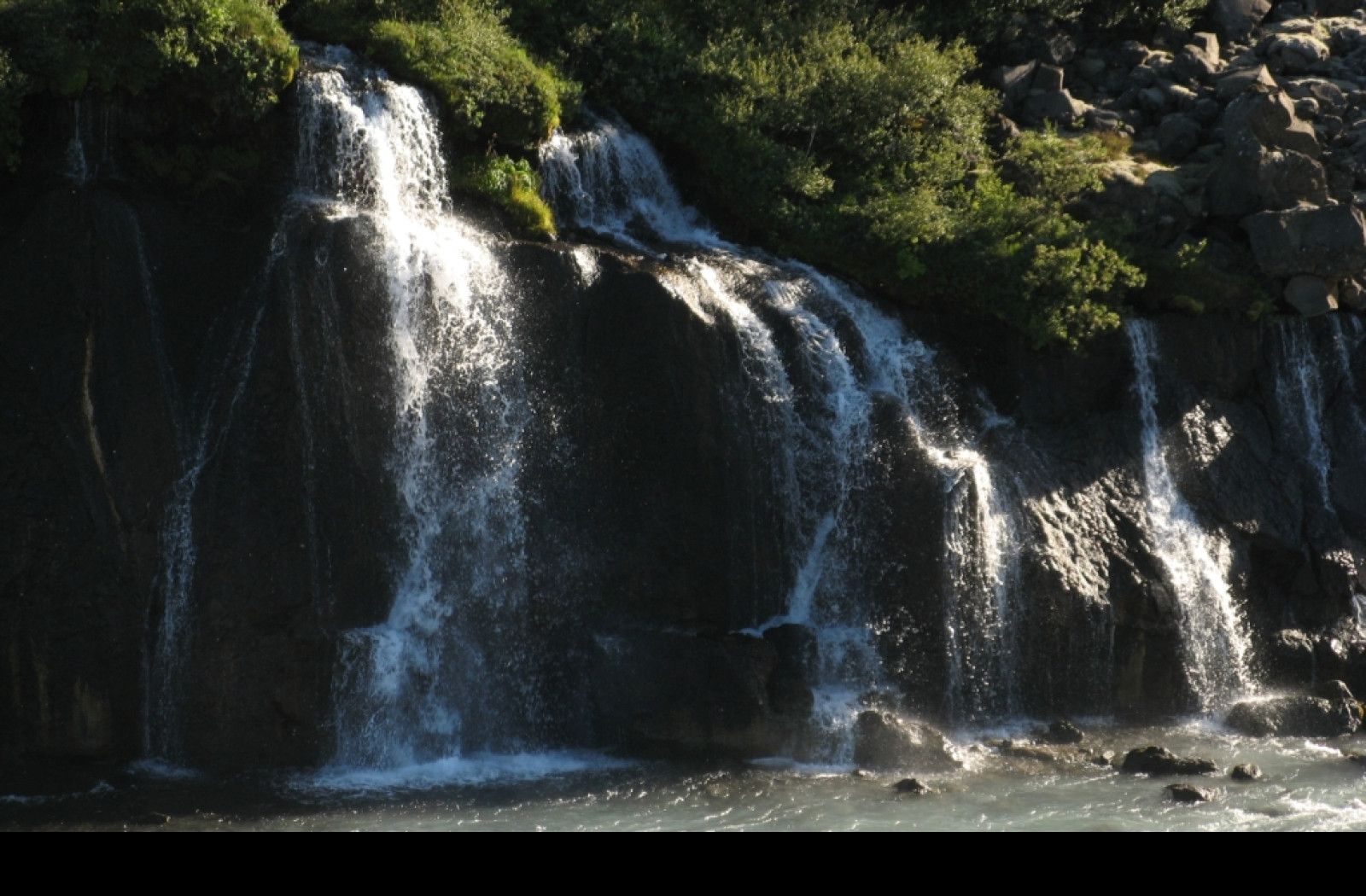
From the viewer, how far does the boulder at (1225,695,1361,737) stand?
16406mm

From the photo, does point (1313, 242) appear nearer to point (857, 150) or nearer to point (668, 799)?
point (857, 150)

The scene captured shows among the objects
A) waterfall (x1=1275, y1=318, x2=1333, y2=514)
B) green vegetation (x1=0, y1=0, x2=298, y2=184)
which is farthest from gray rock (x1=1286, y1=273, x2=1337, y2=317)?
green vegetation (x1=0, y1=0, x2=298, y2=184)

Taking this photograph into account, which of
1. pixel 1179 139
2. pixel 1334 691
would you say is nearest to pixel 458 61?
pixel 1179 139

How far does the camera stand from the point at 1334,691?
1700 centimetres

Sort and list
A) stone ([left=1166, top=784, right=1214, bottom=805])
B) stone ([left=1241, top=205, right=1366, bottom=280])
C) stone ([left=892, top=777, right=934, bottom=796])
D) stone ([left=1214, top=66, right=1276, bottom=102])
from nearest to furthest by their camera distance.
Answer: stone ([left=1166, top=784, right=1214, bottom=805]) < stone ([left=892, top=777, right=934, bottom=796]) < stone ([left=1241, top=205, right=1366, bottom=280]) < stone ([left=1214, top=66, right=1276, bottom=102])

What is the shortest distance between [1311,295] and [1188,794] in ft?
28.0

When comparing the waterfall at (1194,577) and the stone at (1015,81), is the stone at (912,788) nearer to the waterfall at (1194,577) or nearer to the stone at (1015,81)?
the waterfall at (1194,577)

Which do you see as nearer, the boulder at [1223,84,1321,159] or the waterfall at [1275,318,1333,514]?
the waterfall at [1275,318,1333,514]

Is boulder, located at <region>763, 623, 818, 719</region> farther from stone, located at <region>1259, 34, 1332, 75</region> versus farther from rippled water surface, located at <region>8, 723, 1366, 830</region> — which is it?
stone, located at <region>1259, 34, 1332, 75</region>

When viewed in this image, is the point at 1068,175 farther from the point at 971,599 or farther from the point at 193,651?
the point at 193,651

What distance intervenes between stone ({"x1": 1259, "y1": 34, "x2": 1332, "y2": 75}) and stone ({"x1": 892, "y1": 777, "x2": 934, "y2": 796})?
16.0 m

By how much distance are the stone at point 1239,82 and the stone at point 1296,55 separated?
3.49 ft

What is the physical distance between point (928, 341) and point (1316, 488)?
5643mm

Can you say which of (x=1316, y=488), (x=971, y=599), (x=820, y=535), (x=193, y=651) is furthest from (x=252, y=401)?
(x=1316, y=488)
